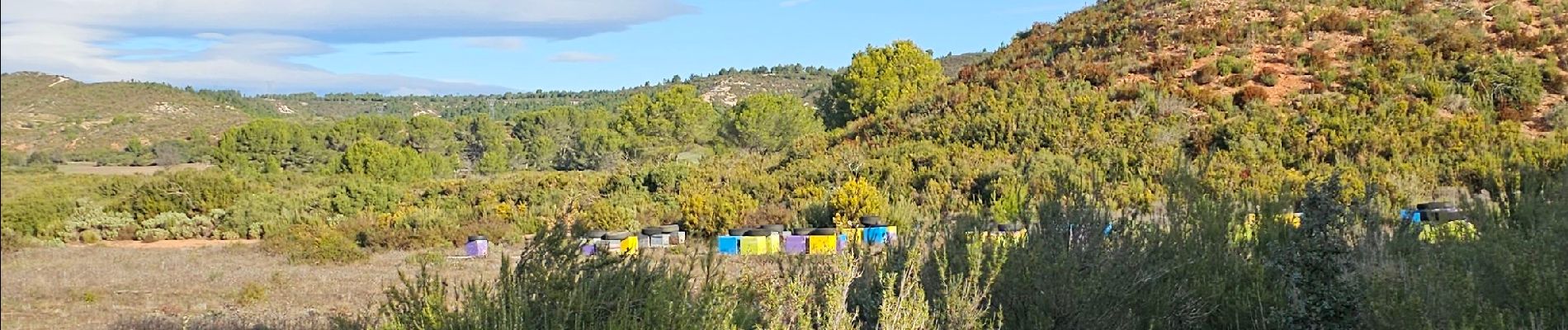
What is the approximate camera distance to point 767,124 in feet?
145

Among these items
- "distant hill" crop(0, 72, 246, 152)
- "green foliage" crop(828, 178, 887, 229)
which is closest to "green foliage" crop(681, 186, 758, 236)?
"green foliage" crop(828, 178, 887, 229)

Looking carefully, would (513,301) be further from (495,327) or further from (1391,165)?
(1391,165)

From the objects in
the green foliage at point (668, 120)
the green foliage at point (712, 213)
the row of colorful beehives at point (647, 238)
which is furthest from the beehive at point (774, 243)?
the green foliage at point (668, 120)

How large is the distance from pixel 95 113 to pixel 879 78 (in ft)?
100

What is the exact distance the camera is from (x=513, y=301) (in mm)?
4719

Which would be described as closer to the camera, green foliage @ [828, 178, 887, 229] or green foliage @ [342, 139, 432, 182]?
green foliage @ [828, 178, 887, 229]

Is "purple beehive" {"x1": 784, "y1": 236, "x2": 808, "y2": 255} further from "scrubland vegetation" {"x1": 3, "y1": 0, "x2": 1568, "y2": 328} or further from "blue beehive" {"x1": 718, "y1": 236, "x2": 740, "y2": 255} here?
"scrubland vegetation" {"x1": 3, "y1": 0, "x2": 1568, "y2": 328}

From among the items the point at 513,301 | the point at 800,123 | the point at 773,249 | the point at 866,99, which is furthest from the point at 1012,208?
the point at 800,123

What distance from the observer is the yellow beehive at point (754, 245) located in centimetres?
1300

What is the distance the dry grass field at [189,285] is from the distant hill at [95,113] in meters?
1.38

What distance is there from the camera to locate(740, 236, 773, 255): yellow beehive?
13000 mm

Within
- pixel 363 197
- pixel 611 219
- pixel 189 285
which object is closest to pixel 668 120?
pixel 363 197

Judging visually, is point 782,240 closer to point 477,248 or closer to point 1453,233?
point 477,248

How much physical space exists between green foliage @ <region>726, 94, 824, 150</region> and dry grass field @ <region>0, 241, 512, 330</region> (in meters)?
28.4
